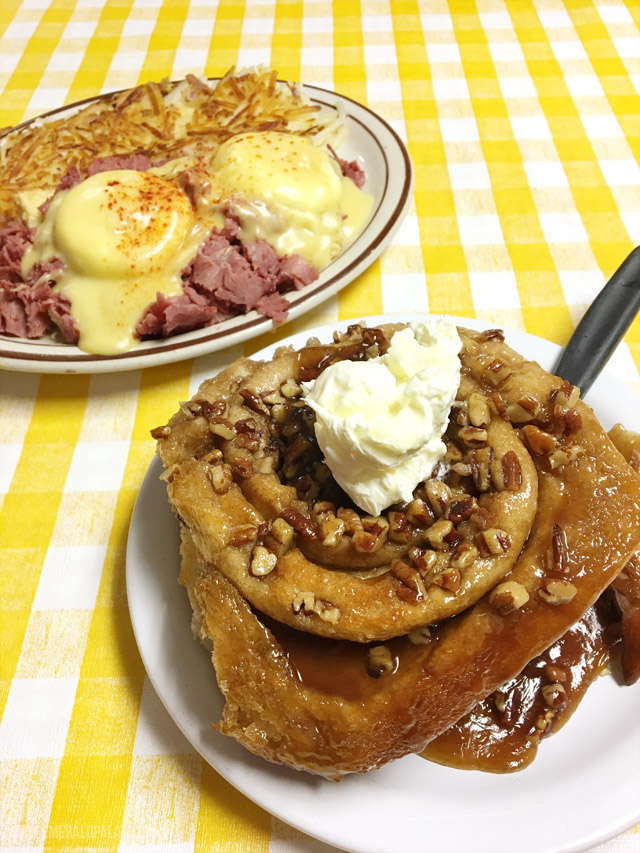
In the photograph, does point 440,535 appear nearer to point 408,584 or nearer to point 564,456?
point 408,584

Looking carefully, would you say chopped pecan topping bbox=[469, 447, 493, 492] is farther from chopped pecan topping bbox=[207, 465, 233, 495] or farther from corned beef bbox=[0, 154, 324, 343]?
corned beef bbox=[0, 154, 324, 343]

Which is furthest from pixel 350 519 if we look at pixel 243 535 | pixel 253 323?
pixel 253 323

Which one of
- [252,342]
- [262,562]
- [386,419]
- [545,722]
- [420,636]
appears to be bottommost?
[252,342]

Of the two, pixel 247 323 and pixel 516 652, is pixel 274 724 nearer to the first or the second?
pixel 516 652

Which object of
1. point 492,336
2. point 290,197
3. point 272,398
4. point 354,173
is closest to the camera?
point 272,398

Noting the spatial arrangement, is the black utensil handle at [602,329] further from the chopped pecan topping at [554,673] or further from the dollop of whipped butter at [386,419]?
the chopped pecan topping at [554,673]

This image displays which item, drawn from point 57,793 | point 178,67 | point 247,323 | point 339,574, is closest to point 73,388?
point 247,323
